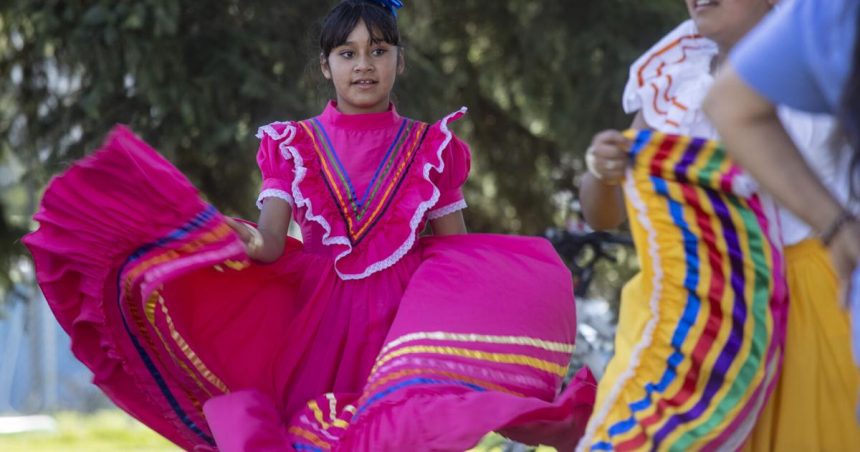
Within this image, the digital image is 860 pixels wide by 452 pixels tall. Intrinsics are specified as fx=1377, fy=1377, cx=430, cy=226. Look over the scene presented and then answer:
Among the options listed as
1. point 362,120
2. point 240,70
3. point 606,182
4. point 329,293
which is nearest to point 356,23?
point 362,120

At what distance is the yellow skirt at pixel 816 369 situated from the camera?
100 inches

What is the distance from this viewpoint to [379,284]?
371 centimetres

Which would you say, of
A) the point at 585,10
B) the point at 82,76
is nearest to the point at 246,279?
the point at 82,76

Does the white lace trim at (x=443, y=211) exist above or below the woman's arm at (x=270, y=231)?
below

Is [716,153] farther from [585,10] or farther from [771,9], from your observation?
[585,10]

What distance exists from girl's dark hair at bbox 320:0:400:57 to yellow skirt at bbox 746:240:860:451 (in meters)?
1.71

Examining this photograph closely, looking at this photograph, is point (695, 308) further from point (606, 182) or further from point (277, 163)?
point (277, 163)

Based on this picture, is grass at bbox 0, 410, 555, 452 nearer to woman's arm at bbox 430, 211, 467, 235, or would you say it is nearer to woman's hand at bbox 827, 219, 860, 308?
woman's arm at bbox 430, 211, 467, 235

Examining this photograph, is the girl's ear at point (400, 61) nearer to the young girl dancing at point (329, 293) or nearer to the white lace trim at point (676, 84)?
the young girl dancing at point (329, 293)

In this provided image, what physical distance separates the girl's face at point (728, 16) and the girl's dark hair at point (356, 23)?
133 centimetres

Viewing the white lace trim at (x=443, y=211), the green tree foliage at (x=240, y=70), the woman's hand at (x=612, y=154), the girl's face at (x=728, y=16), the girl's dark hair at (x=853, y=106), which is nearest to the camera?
the girl's dark hair at (x=853, y=106)

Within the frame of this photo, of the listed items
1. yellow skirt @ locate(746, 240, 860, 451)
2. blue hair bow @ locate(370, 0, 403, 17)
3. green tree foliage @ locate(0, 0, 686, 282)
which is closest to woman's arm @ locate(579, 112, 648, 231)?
yellow skirt @ locate(746, 240, 860, 451)

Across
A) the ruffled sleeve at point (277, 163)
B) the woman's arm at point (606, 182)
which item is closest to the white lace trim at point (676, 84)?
the woman's arm at point (606, 182)

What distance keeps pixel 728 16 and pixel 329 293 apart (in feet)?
4.57
